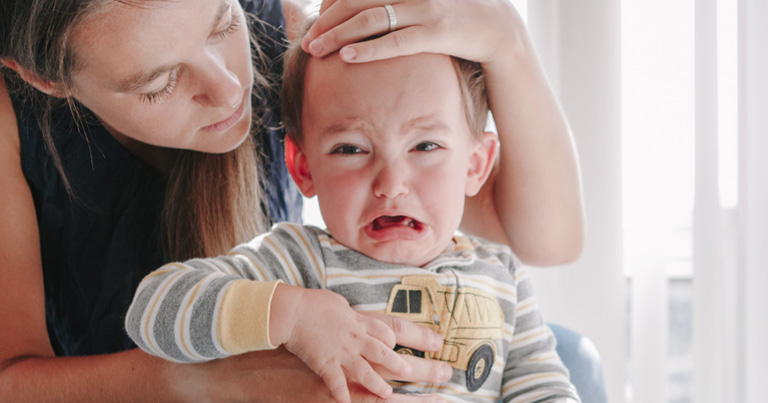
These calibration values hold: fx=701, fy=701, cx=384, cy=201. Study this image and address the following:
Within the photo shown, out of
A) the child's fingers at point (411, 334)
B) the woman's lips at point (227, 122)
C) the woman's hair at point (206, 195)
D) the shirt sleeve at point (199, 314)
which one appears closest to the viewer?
the shirt sleeve at point (199, 314)

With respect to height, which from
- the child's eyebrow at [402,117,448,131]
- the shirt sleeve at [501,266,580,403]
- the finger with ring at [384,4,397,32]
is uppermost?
the finger with ring at [384,4,397,32]

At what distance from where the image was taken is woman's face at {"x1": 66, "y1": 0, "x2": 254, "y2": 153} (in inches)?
38.4

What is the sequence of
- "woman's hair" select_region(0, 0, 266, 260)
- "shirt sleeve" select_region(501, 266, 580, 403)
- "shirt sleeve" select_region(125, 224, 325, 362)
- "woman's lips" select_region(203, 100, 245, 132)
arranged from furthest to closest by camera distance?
"woman's hair" select_region(0, 0, 266, 260) < "woman's lips" select_region(203, 100, 245, 132) < "shirt sleeve" select_region(501, 266, 580, 403) < "shirt sleeve" select_region(125, 224, 325, 362)

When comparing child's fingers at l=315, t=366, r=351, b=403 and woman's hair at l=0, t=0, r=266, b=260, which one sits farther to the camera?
woman's hair at l=0, t=0, r=266, b=260

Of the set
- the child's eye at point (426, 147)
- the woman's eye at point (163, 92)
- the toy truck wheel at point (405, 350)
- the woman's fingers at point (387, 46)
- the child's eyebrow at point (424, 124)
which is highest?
the woman's fingers at point (387, 46)

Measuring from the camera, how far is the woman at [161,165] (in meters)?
0.98

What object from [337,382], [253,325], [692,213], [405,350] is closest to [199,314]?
[253,325]

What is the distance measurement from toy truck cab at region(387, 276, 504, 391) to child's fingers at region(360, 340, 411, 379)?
78mm

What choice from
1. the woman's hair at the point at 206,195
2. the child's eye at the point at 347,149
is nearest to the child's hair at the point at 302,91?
the child's eye at the point at 347,149

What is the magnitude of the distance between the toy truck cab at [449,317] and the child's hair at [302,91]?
0.26 m

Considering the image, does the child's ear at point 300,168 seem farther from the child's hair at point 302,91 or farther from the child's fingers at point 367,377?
the child's fingers at point 367,377

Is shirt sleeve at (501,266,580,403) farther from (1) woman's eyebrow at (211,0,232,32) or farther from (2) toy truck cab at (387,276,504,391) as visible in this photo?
(1) woman's eyebrow at (211,0,232,32)

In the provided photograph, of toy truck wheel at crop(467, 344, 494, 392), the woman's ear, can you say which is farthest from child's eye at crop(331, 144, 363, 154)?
the woman's ear

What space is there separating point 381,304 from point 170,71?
46 cm
